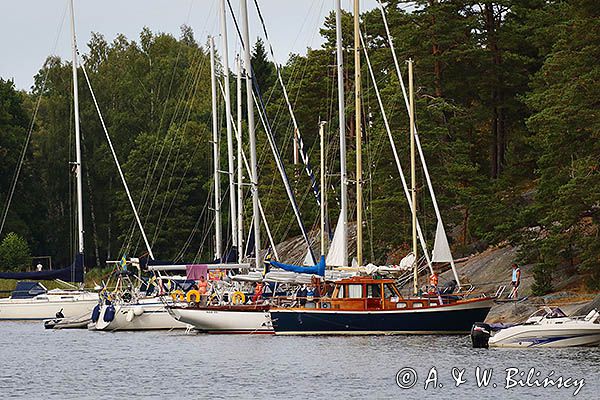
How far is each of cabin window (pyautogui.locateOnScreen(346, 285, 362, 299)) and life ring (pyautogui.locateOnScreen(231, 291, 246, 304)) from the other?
6590mm

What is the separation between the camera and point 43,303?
74.0 m

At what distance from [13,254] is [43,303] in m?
A: 29.3

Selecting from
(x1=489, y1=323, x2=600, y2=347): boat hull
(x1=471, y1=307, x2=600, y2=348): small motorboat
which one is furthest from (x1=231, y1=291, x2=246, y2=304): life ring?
(x1=489, y1=323, x2=600, y2=347): boat hull

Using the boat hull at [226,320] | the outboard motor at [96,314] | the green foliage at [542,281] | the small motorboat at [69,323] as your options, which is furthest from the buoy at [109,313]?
the green foliage at [542,281]

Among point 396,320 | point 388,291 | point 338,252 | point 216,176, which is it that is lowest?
point 396,320

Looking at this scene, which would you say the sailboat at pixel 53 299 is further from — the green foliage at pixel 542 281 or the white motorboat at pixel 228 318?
the green foliage at pixel 542 281

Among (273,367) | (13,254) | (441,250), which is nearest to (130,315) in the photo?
(441,250)

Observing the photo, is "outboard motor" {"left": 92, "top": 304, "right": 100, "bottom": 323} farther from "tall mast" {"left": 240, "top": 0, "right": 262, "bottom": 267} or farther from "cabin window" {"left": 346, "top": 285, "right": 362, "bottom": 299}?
"cabin window" {"left": 346, "top": 285, "right": 362, "bottom": 299}

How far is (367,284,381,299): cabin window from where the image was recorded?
5128 centimetres

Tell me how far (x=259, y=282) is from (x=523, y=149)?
22334mm

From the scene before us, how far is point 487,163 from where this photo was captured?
79.8 metres

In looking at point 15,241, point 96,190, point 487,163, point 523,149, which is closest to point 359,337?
point 523,149

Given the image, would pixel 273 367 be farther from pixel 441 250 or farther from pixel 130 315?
pixel 130 315

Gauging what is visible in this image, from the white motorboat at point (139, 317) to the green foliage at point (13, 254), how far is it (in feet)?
130
